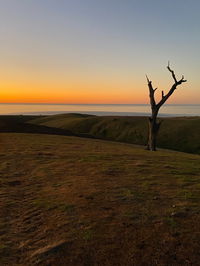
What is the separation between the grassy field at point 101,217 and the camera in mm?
8008

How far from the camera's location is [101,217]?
1014cm

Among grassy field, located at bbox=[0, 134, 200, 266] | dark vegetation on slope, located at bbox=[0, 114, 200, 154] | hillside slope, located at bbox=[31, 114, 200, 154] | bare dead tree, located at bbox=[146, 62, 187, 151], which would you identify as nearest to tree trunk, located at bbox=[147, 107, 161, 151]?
bare dead tree, located at bbox=[146, 62, 187, 151]

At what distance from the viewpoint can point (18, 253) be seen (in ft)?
27.5

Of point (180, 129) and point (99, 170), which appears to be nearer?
point (99, 170)

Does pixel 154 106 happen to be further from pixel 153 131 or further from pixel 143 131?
pixel 143 131

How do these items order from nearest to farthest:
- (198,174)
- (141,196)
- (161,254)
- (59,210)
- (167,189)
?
1. (161,254)
2. (59,210)
3. (141,196)
4. (167,189)
5. (198,174)

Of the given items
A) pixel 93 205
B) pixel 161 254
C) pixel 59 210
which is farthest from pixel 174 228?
pixel 59 210

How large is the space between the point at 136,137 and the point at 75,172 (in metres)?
60.1

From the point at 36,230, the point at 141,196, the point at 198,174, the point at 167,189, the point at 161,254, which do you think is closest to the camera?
the point at 161,254

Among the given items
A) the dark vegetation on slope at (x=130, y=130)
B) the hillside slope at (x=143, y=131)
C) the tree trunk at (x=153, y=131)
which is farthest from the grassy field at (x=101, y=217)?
the hillside slope at (x=143, y=131)

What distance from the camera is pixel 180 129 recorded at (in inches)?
2923

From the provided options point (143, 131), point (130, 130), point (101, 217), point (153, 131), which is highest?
point (153, 131)

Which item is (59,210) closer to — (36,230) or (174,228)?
(36,230)

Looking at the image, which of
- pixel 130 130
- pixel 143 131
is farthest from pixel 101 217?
pixel 130 130
